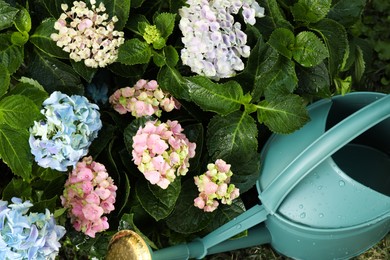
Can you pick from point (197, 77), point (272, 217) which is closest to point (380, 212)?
point (272, 217)

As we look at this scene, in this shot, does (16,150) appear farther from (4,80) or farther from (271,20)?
(271,20)

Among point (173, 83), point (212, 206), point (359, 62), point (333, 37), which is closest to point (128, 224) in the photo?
point (212, 206)

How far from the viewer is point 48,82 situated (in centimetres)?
127

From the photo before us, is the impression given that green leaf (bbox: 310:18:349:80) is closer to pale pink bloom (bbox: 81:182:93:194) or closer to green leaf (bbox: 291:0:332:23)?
green leaf (bbox: 291:0:332:23)

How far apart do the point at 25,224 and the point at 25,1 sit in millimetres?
485

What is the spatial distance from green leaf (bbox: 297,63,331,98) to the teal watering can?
3cm

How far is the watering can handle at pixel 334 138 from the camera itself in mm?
1072

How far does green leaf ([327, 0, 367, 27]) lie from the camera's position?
135 cm

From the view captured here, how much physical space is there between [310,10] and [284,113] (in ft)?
0.69

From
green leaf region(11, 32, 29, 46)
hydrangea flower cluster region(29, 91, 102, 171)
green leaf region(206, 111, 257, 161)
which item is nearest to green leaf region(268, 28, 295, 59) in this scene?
green leaf region(206, 111, 257, 161)

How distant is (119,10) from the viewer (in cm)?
124

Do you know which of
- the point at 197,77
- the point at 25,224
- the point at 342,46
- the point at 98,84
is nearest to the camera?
the point at 25,224

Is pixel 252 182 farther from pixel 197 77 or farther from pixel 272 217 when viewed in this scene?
pixel 197 77

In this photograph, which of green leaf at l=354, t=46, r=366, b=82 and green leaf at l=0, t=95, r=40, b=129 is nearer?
green leaf at l=0, t=95, r=40, b=129
